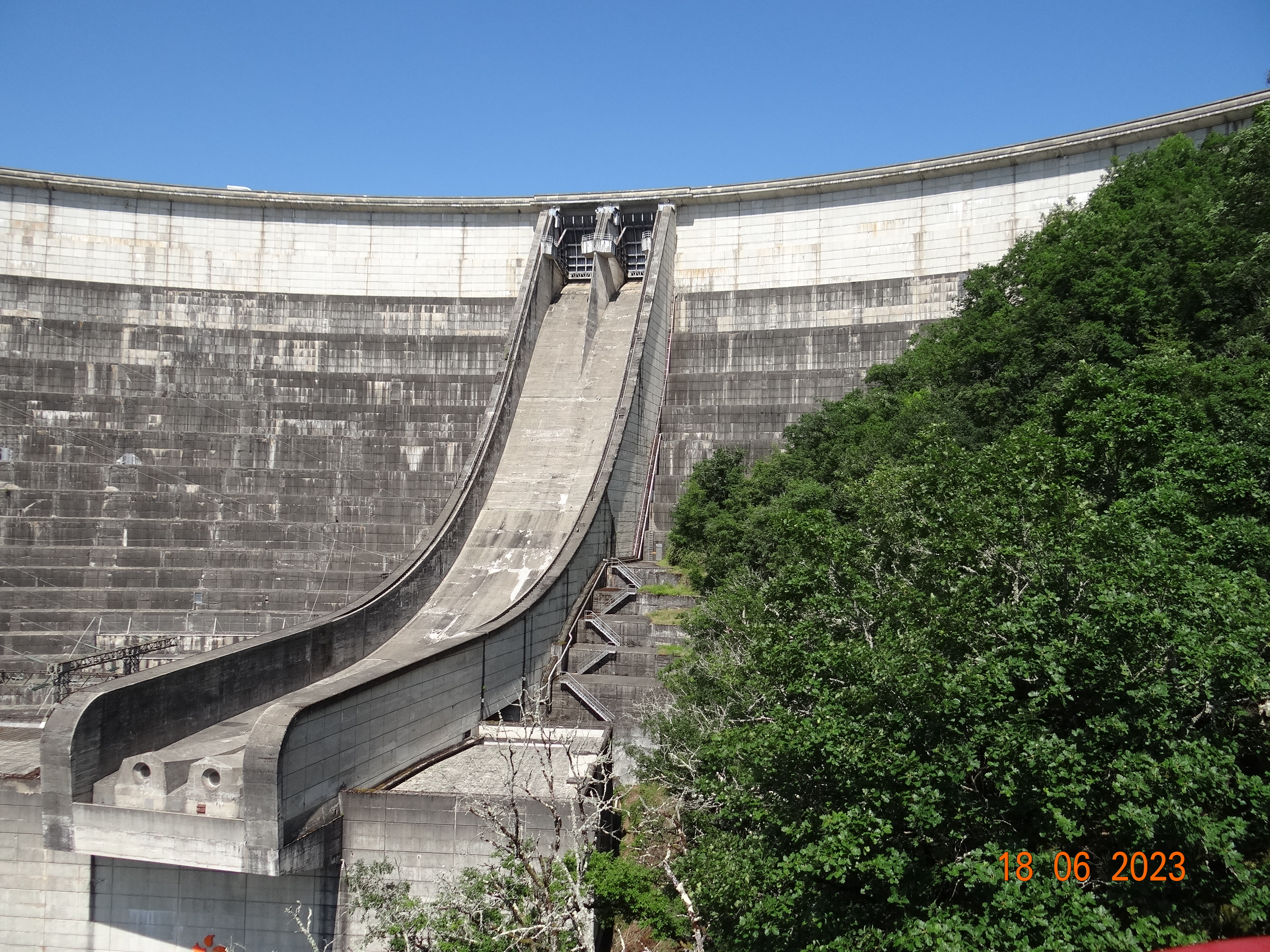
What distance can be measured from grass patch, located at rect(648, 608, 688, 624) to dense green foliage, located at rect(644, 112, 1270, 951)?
4777mm

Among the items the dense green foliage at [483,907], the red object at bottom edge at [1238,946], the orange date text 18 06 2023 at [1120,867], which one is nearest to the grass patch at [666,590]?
the dense green foliage at [483,907]

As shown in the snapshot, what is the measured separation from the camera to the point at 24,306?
25219 millimetres

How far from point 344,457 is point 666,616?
10.6m

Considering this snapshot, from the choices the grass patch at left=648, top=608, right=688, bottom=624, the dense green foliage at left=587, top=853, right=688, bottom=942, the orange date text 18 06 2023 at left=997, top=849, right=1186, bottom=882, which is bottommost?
the dense green foliage at left=587, top=853, right=688, bottom=942

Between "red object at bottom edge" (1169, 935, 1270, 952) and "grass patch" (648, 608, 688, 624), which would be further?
"grass patch" (648, 608, 688, 624)

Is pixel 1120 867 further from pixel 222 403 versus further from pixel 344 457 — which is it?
pixel 222 403

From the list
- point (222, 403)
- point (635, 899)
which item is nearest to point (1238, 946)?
point (635, 899)

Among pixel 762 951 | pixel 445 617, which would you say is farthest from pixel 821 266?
pixel 762 951

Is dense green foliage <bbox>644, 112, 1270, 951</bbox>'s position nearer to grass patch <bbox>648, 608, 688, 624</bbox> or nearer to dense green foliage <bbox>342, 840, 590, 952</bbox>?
dense green foliage <bbox>342, 840, 590, 952</bbox>

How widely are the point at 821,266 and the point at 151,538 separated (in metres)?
20.0

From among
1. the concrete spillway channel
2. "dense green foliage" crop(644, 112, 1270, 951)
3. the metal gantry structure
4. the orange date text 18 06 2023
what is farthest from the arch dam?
the orange date text 18 06 2023

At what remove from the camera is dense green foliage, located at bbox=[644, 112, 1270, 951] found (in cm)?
693

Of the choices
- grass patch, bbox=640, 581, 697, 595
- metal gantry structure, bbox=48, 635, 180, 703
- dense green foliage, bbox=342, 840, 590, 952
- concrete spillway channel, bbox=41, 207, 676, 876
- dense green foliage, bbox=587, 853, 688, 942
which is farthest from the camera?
grass patch, bbox=640, 581, 697, 595

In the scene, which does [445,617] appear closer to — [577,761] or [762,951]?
[577,761]
